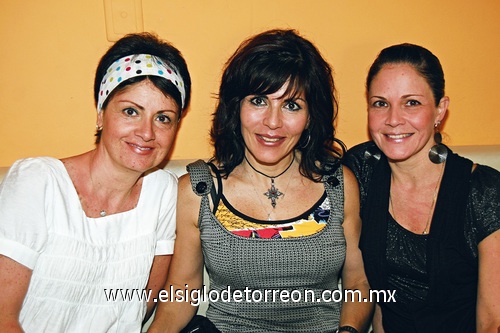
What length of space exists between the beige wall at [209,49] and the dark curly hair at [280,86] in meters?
0.27

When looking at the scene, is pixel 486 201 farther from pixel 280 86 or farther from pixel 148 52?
pixel 148 52

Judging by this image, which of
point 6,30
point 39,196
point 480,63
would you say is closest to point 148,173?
point 39,196

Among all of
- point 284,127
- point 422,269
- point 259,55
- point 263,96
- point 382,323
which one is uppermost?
point 259,55

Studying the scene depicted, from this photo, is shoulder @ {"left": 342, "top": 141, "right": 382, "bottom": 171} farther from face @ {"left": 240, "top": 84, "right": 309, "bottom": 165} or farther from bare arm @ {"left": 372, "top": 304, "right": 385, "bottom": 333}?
bare arm @ {"left": 372, "top": 304, "right": 385, "bottom": 333}

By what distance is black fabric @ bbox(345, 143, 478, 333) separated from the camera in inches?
66.0

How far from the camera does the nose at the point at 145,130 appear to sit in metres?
1.58

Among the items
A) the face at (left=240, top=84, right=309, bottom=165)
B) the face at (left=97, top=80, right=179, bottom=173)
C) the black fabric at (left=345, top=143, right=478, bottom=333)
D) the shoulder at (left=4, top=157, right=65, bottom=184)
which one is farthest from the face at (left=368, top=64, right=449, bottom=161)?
the shoulder at (left=4, top=157, right=65, bottom=184)

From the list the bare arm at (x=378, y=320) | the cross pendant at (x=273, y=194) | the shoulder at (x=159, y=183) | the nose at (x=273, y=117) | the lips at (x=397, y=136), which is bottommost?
the bare arm at (x=378, y=320)

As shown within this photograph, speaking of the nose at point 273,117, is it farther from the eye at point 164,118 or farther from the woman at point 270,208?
the eye at point 164,118

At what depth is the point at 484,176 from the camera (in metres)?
1.67

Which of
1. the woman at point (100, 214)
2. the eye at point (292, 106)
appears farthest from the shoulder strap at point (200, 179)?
the eye at point (292, 106)

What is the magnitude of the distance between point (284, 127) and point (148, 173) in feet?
1.75

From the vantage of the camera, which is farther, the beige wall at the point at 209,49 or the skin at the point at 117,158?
the beige wall at the point at 209,49

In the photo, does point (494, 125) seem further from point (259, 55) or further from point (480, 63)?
point (259, 55)
